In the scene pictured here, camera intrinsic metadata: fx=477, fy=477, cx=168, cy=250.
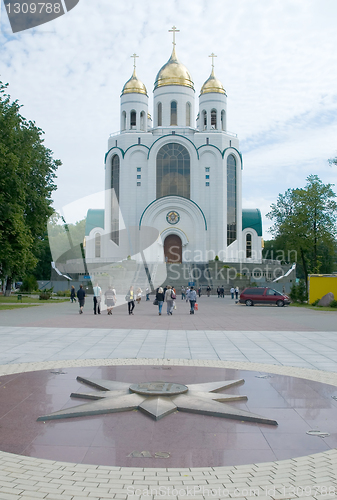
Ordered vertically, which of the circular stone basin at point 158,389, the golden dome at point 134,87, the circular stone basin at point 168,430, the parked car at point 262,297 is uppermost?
the golden dome at point 134,87

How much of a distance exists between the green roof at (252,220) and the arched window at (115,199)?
1687cm

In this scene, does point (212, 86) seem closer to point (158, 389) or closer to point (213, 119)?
point (213, 119)

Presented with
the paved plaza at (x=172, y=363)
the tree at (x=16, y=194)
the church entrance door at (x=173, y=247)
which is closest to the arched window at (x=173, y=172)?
the church entrance door at (x=173, y=247)

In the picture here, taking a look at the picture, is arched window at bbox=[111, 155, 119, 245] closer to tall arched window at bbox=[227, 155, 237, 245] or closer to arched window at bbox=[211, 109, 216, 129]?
arched window at bbox=[211, 109, 216, 129]

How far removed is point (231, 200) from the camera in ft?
193

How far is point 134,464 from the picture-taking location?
4.23 metres

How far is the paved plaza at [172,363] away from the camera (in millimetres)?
3746

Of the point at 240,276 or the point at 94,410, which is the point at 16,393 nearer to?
the point at 94,410

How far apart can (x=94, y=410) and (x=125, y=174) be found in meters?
54.9

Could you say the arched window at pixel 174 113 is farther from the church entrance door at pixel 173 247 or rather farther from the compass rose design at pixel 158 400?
the compass rose design at pixel 158 400

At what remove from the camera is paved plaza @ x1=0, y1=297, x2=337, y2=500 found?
12.3ft

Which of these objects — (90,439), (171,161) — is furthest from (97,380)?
(171,161)

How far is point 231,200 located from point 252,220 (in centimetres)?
614

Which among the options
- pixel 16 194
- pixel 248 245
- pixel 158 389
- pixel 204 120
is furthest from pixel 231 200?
pixel 158 389
